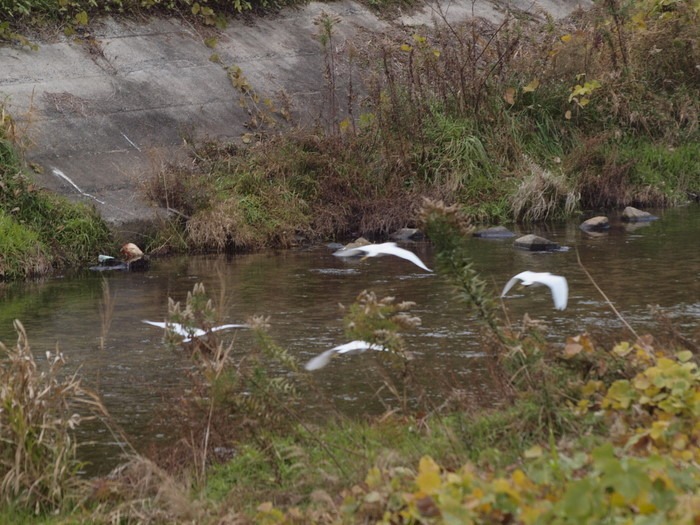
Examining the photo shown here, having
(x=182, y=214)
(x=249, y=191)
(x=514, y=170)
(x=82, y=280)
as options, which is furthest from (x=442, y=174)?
(x=82, y=280)

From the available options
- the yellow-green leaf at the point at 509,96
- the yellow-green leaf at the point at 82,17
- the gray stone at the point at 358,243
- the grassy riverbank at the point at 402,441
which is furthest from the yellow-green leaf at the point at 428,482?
the yellow-green leaf at the point at 82,17

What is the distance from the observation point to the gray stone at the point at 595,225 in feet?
43.2

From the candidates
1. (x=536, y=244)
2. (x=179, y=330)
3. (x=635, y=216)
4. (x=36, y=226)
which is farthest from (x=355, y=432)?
(x=635, y=216)

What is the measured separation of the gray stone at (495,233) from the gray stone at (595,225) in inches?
32.2

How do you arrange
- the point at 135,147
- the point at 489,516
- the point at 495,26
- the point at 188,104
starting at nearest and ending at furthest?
the point at 489,516 < the point at 135,147 < the point at 188,104 < the point at 495,26

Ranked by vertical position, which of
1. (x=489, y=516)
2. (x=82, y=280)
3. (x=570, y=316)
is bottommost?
(x=82, y=280)

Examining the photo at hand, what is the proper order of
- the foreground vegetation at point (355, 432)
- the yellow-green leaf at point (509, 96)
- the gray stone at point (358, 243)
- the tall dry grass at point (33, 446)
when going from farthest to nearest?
the yellow-green leaf at point (509, 96), the gray stone at point (358, 243), the tall dry grass at point (33, 446), the foreground vegetation at point (355, 432)

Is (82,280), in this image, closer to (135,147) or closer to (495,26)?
(135,147)

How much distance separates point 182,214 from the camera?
1306 cm

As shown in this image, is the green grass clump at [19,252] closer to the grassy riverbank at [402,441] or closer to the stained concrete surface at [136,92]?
the stained concrete surface at [136,92]

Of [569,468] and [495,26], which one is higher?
[569,468]

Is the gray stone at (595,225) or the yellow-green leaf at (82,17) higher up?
the yellow-green leaf at (82,17)

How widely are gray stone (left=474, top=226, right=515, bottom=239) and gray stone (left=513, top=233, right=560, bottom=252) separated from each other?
0.93m

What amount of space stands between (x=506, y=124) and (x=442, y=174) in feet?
4.26
